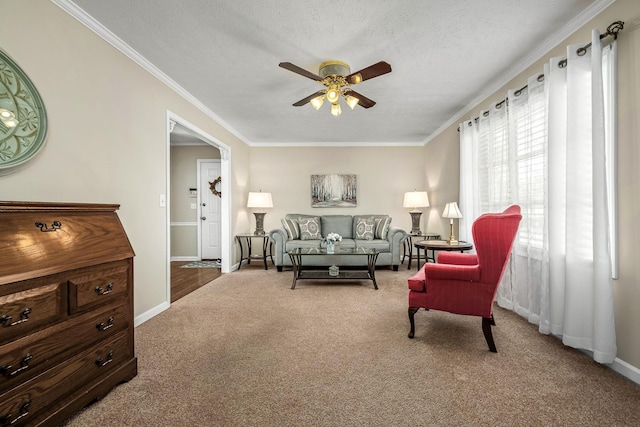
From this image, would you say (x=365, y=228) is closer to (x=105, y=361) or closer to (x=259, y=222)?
(x=259, y=222)

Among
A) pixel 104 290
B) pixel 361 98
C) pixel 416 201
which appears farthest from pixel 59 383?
pixel 416 201

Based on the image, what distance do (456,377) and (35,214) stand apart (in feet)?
7.83

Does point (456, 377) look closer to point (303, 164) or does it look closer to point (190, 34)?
point (190, 34)

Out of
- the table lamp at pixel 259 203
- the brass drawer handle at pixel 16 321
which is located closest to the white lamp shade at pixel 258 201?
the table lamp at pixel 259 203

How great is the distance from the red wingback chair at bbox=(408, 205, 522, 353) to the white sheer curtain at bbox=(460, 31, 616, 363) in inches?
15.8

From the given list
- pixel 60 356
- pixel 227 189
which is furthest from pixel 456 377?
pixel 227 189

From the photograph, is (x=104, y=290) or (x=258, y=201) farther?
(x=258, y=201)

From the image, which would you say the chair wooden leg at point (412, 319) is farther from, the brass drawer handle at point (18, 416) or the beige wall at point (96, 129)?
the beige wall at point (96, 129)

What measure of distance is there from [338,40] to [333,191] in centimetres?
374

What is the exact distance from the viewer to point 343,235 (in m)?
5.67

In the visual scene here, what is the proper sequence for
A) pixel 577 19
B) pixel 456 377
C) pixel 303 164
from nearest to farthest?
pixel 456 377
pixel 577 19
pixel 303 164

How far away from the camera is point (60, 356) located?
4.41 feet

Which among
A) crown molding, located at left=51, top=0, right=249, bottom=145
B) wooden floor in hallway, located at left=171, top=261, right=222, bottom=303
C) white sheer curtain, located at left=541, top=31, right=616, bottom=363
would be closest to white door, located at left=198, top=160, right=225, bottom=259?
wooden floor in hallway, located at left=171, top=261, right=222, bottom=303

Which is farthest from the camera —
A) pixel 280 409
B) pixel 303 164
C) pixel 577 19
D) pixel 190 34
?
pixel 303 164
